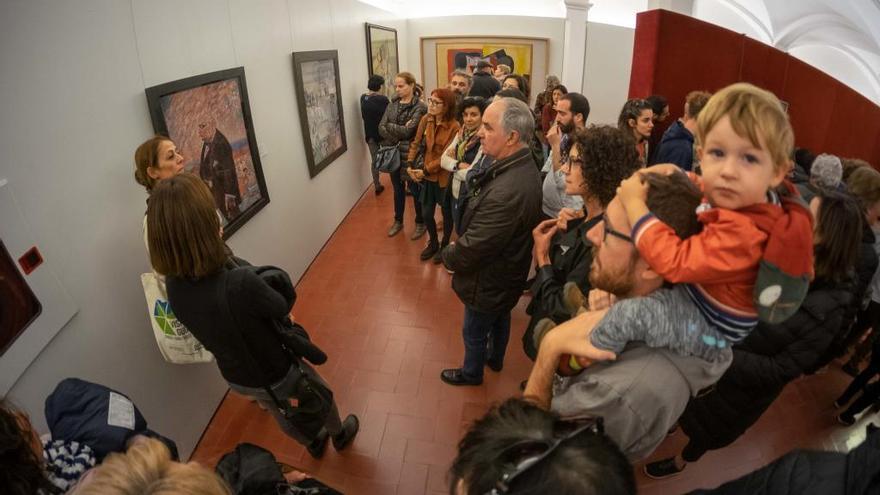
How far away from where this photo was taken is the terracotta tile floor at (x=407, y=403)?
8.62 ft

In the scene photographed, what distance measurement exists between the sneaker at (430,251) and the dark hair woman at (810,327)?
10.9 ft

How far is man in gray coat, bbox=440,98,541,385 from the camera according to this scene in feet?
7.91

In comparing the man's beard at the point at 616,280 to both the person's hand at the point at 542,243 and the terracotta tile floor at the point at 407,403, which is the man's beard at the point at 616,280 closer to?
the person's hand at the point at 542,243

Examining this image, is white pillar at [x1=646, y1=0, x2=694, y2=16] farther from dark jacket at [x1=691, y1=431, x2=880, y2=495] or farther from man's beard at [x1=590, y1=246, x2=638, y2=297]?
dark jacket at [x1=691, y1=431, x2=880, y2=495]

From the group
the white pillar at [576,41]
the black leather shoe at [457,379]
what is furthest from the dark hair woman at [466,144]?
the white pillar at [576,41]

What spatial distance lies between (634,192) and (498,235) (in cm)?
128

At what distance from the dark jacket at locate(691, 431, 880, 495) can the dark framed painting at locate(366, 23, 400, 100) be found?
6817 millimetres

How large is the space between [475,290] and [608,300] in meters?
1.34

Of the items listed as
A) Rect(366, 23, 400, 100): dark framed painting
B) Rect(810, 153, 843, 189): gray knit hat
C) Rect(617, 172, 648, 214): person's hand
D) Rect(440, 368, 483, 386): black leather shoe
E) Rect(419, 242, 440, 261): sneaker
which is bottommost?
Rect(440, 368, 483, 386): black leather shoe

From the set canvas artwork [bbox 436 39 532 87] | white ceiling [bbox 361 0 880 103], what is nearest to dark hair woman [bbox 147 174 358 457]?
white ceiling [bbox 361 0 880 103]

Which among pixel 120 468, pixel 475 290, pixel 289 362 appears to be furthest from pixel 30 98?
pixel 475 290

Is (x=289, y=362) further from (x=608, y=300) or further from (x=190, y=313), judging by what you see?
(x=608, y=300)

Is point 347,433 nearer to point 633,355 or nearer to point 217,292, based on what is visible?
→ point 217,292

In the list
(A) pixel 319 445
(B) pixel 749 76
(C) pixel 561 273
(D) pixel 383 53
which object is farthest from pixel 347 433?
(D) pixel 383 53
